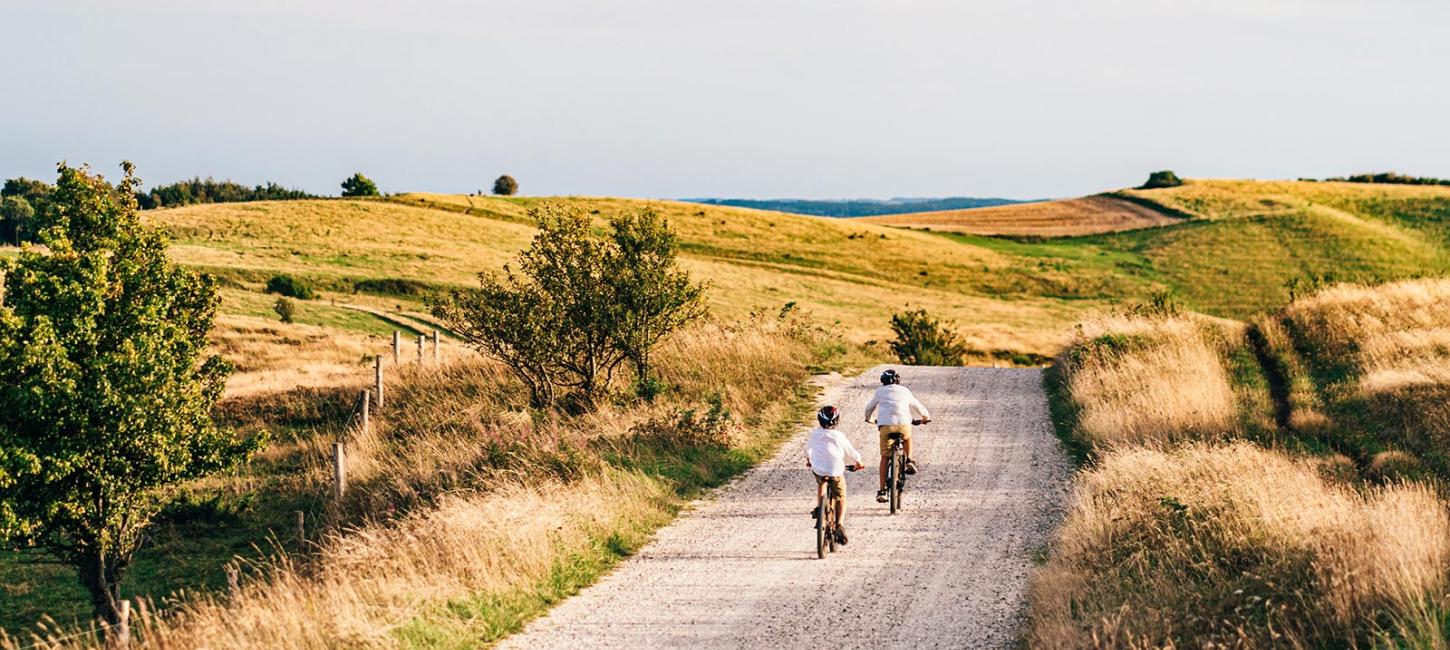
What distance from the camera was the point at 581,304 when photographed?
25.8m

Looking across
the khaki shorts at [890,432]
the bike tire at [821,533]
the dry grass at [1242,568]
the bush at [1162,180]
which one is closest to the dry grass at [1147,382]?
the khaki shorts at [890,432]

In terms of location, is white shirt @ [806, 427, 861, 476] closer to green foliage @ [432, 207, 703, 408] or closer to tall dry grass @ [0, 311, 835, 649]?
tall dry grass @ [0, 311, 835, 649]

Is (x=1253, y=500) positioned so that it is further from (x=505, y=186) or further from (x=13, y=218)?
(x=505, y=186)

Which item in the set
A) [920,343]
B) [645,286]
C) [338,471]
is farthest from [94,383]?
[920,343]

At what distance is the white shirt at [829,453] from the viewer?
1411 centimetres

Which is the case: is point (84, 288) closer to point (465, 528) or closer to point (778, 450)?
point (465, 528)

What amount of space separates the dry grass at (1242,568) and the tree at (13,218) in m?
84.6

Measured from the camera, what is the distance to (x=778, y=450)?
A: 21609mm

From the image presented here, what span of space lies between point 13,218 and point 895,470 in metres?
89.5

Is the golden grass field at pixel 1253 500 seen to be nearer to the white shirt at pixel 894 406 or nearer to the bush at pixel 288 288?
the white shirt at pixel 894 406

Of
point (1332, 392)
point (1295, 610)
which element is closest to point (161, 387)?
point (1295, 610)

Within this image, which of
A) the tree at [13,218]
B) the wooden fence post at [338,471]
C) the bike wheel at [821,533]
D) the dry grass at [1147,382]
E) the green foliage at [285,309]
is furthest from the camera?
the tree at [13,218]

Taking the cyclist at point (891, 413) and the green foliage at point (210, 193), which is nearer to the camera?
the cyclist at point (891, 413)

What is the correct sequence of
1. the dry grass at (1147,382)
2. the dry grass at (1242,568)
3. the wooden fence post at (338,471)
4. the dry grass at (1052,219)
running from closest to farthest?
the dry grass at (1242,568)
the dry grass at (1147,382)
the wooden fence post at (338,471)
the dry grass at (1052,219)
